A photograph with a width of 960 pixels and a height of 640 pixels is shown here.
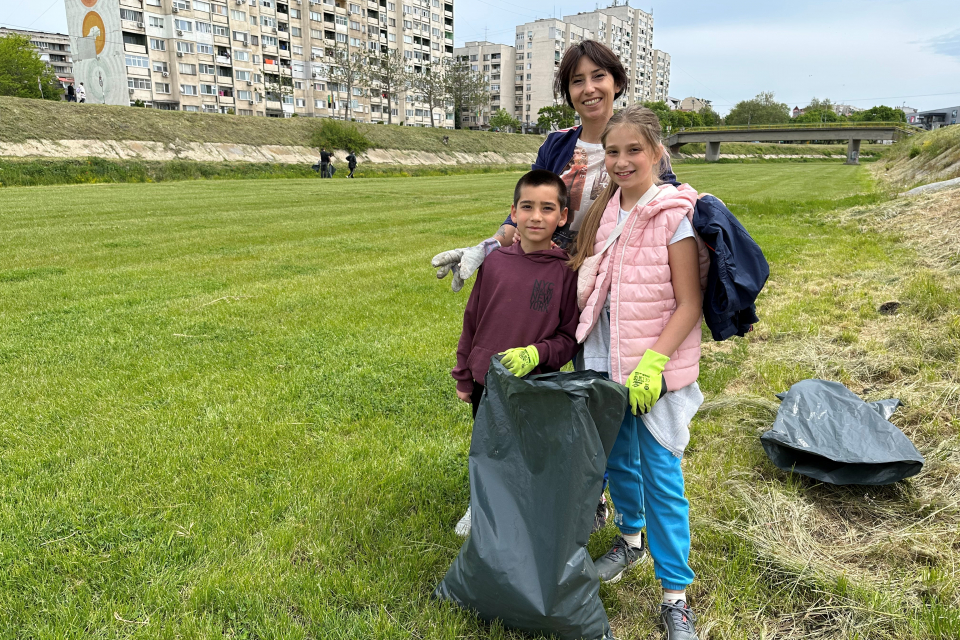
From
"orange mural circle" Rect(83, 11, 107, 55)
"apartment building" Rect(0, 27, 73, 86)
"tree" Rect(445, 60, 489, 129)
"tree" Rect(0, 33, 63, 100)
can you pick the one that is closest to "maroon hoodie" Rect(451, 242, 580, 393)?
"orange mural circle" Rect(83, 11, 107, 55)

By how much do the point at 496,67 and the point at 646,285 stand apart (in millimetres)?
130293

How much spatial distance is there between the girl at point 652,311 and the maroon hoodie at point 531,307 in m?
0.09

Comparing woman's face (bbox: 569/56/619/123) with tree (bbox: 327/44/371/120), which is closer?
woman's face (bbox: 569/56/619/123)

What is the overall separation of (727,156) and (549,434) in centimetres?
9217

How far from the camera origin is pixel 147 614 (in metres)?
2.21

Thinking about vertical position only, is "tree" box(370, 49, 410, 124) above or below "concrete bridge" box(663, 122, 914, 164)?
above

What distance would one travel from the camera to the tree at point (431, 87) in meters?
82.2

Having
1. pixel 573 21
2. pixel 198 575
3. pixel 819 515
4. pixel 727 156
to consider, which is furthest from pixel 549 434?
pixel 573 21

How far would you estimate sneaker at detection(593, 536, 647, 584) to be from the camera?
8.19ft

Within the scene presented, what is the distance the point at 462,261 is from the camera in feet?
8.06

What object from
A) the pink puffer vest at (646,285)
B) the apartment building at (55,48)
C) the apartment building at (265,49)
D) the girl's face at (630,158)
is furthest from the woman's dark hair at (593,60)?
the apartment building at (55,48)

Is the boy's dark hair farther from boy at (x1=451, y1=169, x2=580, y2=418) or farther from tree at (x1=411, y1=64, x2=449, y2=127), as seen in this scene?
tree at (x1=411, y1=64, x2=449, y2=127)

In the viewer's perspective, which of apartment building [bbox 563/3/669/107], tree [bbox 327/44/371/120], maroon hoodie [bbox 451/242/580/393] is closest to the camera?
maroon hoodie [bbox 451/242/580/393]

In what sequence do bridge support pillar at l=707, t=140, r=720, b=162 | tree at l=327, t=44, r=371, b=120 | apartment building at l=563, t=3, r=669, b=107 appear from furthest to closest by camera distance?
1. apartment building at l=563, t=3, r=669, b=107
2. bridge support pillar at l=707, t=140, r=720, b=162
3. tree at l=327, t=44, r=371, b=120
